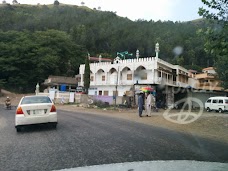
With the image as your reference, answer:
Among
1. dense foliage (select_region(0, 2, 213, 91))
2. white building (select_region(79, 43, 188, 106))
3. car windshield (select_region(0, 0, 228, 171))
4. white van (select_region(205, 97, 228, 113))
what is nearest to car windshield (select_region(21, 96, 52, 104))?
car windshield (select_region(0, 0, 228, 171))

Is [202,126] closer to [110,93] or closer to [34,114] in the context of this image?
[34,114]

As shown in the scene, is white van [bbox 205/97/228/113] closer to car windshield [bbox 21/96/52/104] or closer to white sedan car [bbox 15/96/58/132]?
car windshield [bbox 21/96/52/104]

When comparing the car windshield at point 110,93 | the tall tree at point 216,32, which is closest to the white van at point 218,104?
the car windshield at point 110,93

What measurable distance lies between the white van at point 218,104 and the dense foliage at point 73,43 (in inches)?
472

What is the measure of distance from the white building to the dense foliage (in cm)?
840

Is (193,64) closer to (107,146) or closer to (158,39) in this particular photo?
(158,39)

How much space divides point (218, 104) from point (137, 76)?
12.6 meters

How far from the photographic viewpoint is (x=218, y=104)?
3081cm

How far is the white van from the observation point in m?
30.0

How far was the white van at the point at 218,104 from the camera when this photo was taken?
98.4 ft

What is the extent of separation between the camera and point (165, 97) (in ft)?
124

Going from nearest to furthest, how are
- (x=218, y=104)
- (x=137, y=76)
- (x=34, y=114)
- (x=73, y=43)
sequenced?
(x=34, y=114)
(x=218, y=104)
(x=137, y=76)
(x=73, y=43)

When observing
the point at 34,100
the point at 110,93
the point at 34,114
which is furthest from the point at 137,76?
the point at 34,114

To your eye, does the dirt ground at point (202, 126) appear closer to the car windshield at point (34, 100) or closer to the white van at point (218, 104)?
the car windshield at point (34, 100)
